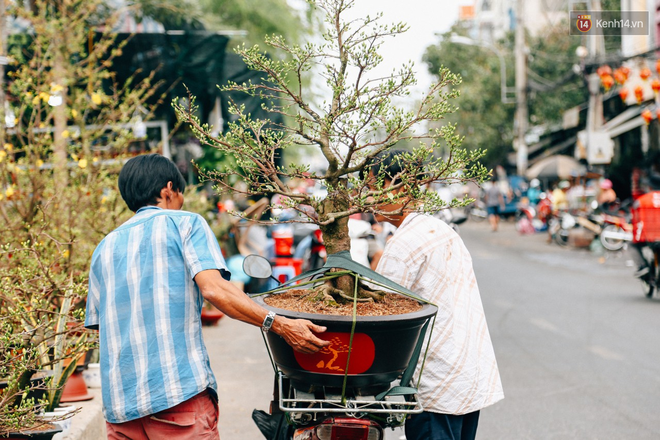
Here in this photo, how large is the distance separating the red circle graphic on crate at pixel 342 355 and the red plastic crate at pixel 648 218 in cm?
856

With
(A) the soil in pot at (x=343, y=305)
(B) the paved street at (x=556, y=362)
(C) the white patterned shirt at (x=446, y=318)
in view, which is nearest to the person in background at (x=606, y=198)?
(B) the paved street at (x=556, y=362)

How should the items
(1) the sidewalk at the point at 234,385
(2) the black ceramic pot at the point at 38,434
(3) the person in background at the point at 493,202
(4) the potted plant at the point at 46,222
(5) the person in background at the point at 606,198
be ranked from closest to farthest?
(2) the black ceramic pot at the point at 38,434
(4) the potted plant at the point at 46,222
(1) the sidewalk at the point at 234,385
(5) the person in background at the point at 606,198
(3) the person in background at the point at 493,202

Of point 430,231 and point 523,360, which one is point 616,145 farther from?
point 430,231

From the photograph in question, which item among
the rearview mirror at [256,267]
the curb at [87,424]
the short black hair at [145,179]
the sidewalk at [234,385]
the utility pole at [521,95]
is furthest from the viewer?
the utility pole at [521,95]

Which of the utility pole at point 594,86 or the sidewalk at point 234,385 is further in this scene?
the utility pole at point 594,86

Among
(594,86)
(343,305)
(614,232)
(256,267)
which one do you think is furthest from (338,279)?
(594,86)

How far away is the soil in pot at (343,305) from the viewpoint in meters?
2.36

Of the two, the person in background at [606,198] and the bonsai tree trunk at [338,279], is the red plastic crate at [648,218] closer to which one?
the person in background at [606,198]

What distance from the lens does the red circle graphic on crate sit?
222 cm

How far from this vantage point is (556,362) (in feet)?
22.2

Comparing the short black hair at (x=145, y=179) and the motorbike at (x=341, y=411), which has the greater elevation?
the short black hair at (x=145, y=179)

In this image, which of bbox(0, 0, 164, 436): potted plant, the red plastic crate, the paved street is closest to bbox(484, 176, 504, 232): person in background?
the paved street

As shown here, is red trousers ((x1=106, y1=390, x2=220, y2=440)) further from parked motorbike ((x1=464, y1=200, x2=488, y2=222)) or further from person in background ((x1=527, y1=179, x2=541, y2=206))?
parked motorbike ((x1=464, y1=200, x2=488, y2=222))

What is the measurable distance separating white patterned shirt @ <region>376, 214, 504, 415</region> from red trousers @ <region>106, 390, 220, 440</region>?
33.0 inches
